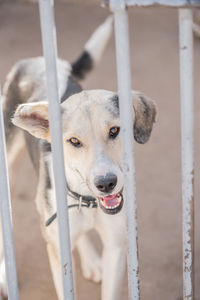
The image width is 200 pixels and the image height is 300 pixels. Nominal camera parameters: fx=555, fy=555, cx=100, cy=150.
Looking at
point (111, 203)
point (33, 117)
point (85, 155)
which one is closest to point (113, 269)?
point (111, 203)

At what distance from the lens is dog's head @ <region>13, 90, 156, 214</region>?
200 centimetres

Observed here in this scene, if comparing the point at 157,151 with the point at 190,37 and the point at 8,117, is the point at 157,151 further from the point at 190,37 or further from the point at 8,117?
the point at 190,37

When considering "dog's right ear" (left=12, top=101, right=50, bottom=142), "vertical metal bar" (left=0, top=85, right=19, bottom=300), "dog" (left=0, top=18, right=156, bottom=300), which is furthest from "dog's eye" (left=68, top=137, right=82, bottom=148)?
"vertical metal bar" (left=0, top=85, right=19, bottom=300)

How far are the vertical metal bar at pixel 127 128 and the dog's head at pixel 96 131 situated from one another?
425 millimetres

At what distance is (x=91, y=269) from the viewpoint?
9.82 ft

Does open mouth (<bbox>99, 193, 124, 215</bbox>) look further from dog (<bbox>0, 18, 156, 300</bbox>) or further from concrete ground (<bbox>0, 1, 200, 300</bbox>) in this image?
concrete ground (<bbox>0, 1, 200, 300</bbox>)

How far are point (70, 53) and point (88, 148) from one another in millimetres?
3948

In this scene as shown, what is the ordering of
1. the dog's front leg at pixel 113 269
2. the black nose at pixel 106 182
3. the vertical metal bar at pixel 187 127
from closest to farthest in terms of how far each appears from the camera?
the vertical metal bar at pixel 187 127
the black nose at pixel 106 182
the dog's front leg at pixel 113 269

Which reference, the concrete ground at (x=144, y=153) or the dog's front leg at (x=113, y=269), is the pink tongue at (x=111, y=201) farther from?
the concrete ground at (x=144, y=153)

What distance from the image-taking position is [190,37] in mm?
1345

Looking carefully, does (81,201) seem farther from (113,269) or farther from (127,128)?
(127,128)

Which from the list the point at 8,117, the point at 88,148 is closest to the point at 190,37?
the point at 88,148

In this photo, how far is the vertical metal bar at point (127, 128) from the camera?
1351 mm

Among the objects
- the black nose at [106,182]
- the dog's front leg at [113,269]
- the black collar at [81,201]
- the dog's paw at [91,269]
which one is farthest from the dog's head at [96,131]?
the dog's paw at [91,269]
